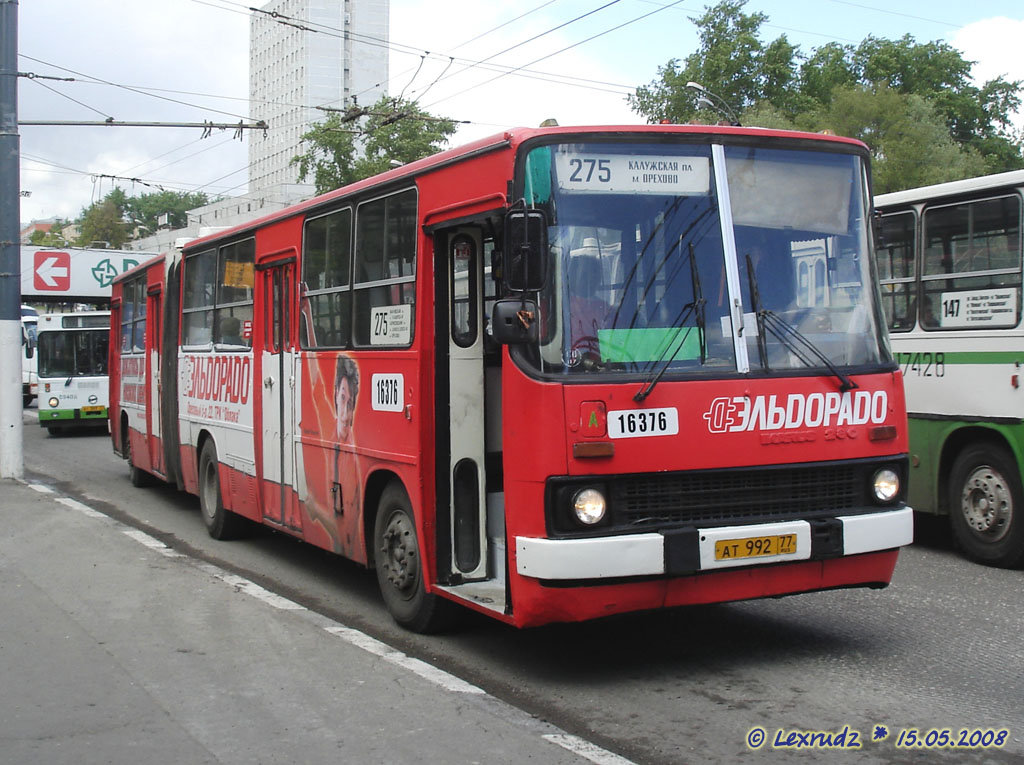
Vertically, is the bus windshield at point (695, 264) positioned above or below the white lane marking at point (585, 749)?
above

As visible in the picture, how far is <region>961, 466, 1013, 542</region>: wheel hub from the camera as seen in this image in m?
9.75

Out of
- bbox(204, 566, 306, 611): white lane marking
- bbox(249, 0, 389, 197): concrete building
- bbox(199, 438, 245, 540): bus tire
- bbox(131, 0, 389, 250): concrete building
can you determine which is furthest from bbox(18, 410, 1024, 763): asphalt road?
bbox(249, 0, 389, 197): concrete building

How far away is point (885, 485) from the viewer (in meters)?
6.77

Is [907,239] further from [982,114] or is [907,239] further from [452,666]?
[982,114]

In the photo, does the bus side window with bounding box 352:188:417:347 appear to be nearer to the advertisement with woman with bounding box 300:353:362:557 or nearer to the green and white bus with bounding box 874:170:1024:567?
the advertisement with woman with bounding box 300:353:362:557

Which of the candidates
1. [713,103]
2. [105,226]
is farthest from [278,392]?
[105,226]

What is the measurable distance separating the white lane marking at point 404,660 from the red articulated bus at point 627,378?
0.36 metres

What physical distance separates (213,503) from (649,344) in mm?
7336

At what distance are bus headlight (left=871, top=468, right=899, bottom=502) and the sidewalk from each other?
2342 millimetres

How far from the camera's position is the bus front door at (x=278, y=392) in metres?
9.98

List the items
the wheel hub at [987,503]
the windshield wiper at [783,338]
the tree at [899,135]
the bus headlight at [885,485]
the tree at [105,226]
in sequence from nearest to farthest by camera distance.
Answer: the windshield wiper at [783,338] < the bus headlight at [885,485] < the wheel hub at [987,503] < the tree at [899,135] < the tree at [105,226]

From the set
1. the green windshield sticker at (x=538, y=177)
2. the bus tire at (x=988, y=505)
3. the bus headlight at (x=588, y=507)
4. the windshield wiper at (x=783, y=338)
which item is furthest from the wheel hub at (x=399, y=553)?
the bus tire at (x=988, y=505)

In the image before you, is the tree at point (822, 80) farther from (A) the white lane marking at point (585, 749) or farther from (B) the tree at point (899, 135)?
(A) the white lane marking at point (585, 749)

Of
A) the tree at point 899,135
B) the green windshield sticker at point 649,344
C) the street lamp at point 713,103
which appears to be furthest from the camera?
the tree at point 899,135
